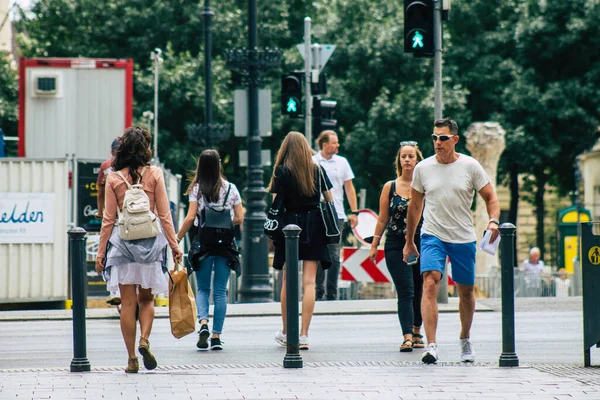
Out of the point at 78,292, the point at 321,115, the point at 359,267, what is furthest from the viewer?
the point at 321,115

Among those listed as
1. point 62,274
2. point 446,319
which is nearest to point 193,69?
point 62,274

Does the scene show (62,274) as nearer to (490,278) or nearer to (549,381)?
(490,278)

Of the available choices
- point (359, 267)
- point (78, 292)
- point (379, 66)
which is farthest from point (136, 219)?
point (379, 66)

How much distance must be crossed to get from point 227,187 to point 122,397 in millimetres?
3615

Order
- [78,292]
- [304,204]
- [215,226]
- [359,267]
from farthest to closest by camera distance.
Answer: [359,267]
[215,226]
[304,204]
[78,292]

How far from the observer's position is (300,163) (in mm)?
9547

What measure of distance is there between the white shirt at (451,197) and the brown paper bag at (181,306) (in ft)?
5.82

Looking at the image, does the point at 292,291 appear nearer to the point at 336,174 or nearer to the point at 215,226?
the point at 215,226

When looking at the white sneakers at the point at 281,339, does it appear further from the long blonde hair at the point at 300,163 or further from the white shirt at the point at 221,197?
the long blonde hair at the point at 300,163

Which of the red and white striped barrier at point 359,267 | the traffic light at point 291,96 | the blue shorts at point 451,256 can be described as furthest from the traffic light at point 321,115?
the blue shorts at point 451,256

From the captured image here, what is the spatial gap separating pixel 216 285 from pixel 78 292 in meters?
2.22

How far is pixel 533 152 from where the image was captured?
116ft

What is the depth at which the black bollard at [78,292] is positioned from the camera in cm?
777

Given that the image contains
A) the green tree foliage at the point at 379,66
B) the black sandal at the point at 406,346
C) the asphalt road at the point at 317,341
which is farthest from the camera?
the green tree foliage at the point at 379,66
